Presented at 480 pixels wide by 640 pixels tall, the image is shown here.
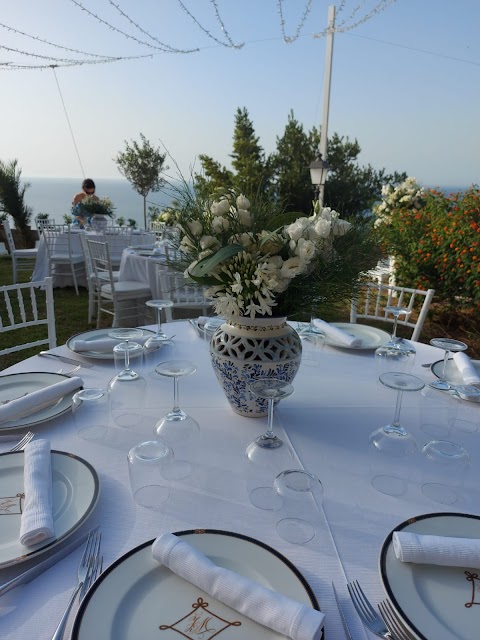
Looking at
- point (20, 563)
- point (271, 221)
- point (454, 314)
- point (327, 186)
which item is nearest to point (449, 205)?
point (454, 314)

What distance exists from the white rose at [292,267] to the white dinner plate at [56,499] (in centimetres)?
59

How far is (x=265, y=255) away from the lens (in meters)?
1.01

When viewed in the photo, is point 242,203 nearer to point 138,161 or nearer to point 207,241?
point 207,241

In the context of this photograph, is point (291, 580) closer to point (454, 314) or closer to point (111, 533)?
point (111, 533)

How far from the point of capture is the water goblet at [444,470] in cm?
86

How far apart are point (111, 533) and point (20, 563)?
0.47 ft

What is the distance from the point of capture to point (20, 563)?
2.15ft

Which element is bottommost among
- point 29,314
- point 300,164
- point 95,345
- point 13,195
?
point 29,314

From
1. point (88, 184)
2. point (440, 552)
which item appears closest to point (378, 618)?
point (440, 552)

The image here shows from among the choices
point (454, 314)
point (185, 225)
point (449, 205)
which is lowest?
point (454, 314)

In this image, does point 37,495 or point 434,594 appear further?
point 37,495

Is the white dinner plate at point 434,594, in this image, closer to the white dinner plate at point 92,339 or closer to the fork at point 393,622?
the fork at point 393,622

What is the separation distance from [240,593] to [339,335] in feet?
3.94

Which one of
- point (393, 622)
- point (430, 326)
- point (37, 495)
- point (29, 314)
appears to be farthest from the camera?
point (29, 314)
